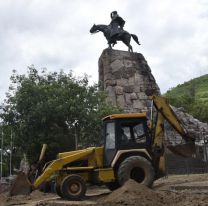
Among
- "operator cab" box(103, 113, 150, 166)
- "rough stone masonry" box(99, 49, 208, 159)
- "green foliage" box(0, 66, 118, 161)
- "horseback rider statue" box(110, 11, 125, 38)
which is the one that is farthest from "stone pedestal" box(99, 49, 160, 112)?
"operator cab" box(103, 113, 150, 166)

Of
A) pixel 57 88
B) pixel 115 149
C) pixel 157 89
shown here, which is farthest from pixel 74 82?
pixel 115 149

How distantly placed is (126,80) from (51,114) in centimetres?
1108

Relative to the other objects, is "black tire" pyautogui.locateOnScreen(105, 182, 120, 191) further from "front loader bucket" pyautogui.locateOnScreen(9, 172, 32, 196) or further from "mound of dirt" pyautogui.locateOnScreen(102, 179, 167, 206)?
"front loader bucket" pyautogui.locateOnScreen(9, 172, 32, 196)

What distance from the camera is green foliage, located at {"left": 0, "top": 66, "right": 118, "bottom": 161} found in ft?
81.4

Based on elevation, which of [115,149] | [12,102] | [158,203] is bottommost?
[158,203]

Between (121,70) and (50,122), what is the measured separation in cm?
1126

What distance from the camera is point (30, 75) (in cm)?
2723

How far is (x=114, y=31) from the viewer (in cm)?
3488

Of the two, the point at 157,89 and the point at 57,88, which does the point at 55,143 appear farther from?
the point at 157,89

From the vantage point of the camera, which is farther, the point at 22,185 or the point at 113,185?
the point at 22,185

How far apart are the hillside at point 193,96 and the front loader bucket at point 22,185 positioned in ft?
145

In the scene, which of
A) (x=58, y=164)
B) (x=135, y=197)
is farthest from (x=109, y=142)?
(x=135, y=197)

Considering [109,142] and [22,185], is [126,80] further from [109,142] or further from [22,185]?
[109,142]

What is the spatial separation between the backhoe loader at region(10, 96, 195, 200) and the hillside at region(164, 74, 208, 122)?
4381 cm
